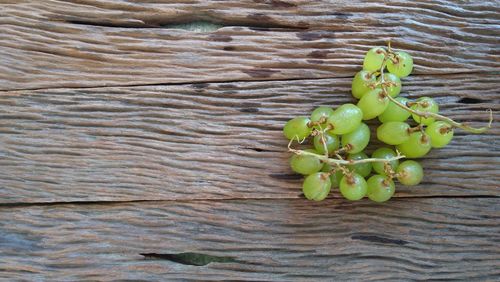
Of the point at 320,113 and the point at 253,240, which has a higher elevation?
the point at 320,113

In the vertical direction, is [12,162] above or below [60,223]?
above

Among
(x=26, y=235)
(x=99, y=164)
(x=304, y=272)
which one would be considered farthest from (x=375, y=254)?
(x=26, y=235)

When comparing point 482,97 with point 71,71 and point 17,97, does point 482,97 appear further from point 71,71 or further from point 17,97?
point 17,97

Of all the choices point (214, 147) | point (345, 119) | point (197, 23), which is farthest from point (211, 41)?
point (345, 119)

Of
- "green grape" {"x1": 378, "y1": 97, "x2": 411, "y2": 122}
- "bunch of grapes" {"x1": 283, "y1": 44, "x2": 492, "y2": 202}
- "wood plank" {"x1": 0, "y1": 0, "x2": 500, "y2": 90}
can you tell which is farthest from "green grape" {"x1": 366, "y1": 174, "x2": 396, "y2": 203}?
"wood plank" {"x1": 0, "y1": 0, "x2": 500, "y2": 90}

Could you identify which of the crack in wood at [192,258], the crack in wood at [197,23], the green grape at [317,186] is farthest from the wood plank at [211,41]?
the crack in wood at [192,258]

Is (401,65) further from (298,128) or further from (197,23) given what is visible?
(197,23)
